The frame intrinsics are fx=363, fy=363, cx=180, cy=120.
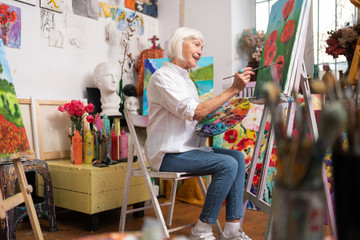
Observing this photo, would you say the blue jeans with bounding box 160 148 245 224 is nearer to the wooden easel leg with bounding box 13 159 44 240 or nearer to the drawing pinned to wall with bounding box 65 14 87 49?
the wooden easel leg with bounding box 13 159 44 240

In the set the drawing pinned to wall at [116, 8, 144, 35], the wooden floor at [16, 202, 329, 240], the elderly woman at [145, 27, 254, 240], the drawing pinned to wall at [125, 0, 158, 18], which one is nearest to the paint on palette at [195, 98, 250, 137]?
the elderly woman at [145, 27, 254, 240]

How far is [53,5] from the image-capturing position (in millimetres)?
2818

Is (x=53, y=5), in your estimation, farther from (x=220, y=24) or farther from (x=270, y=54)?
(x=270, y=54)

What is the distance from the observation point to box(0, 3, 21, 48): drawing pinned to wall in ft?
8.21

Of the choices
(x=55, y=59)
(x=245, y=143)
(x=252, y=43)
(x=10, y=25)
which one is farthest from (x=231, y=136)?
(x=10, y=25)

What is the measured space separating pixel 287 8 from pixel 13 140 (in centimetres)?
144

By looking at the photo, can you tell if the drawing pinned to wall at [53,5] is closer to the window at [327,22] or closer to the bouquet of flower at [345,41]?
the bouquet of flower at [345,41]

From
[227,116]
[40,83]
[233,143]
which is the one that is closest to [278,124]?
[227,116]

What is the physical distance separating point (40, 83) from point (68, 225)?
3.57ft

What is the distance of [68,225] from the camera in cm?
240

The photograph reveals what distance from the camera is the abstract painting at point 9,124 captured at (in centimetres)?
155

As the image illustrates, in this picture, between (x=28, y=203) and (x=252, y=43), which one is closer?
(x=28, y=203)

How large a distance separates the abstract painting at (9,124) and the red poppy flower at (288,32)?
131 cm

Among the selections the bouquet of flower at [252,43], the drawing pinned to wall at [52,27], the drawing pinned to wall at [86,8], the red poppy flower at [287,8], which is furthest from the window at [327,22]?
the drawing pinned to wall at [52,27]
